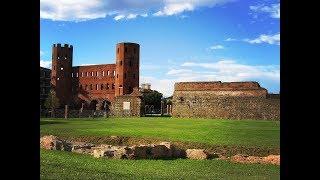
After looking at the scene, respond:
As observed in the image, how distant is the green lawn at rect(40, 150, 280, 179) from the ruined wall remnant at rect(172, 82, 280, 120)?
99.8 feet

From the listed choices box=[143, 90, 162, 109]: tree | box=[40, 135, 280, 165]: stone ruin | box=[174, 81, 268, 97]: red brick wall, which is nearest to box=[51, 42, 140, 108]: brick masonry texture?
box=[143, 90, 162, 109]: tree

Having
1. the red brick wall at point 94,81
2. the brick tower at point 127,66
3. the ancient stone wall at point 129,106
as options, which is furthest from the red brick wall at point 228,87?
the red brick wall at point 94,81

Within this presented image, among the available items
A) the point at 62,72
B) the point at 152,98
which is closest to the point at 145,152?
the point at 152,98

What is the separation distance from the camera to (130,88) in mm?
63156

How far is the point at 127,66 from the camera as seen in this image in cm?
6266

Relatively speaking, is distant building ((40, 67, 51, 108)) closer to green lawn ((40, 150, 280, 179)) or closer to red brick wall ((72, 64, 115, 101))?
red brick wall ((72, 64, 115, 101))

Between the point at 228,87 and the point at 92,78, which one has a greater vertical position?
the point at 92,78

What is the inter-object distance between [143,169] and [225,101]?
3405 centimetres

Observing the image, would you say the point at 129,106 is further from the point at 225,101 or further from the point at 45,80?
the point at 45,80

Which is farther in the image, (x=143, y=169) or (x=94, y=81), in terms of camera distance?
(x=94, y=81)
